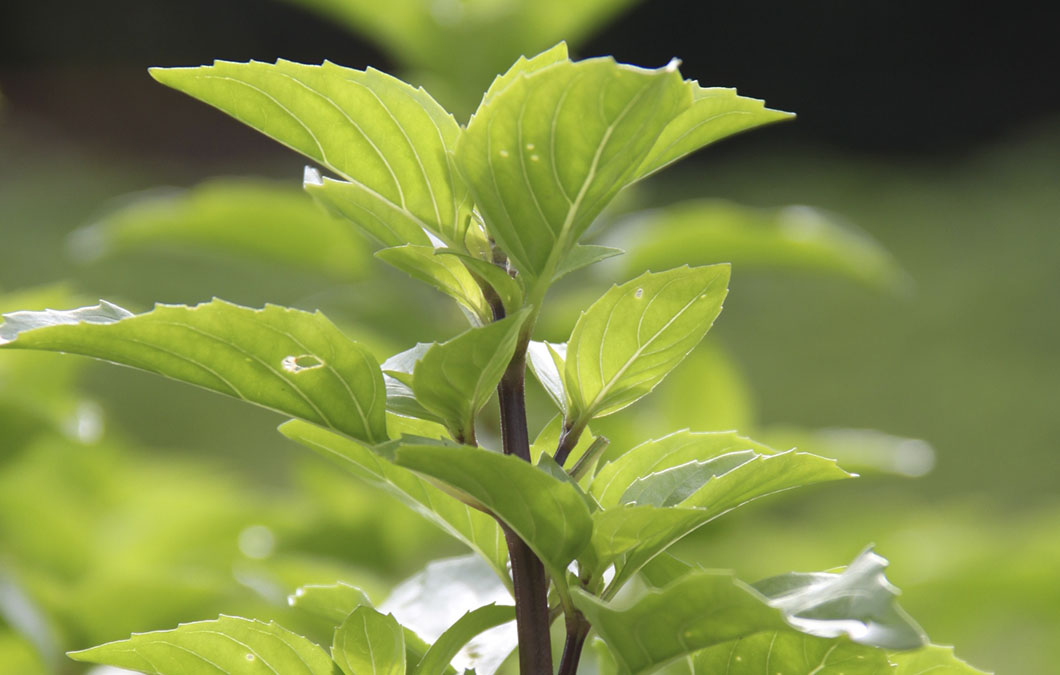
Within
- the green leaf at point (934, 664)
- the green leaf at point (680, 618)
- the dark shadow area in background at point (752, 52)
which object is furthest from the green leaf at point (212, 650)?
the dark shadow area in background at point (752, 52)

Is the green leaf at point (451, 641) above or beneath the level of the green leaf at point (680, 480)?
beneath

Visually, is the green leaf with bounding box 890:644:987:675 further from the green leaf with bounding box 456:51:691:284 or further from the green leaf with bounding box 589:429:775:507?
the green leaf with bounding box 456:51:691:284

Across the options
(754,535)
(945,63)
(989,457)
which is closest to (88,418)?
(754,535)

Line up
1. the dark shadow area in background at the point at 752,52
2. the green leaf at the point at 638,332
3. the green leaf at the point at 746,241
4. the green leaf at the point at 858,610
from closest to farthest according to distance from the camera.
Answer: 1. the green leaf at the point at 858,610
2. the green leaf at the point at 638,332
3. the green leaf at the point at 746,241
4. the dark shadow area in background at the point at 752,52

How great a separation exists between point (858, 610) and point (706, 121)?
0.54ft

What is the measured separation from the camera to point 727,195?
561 centimetres

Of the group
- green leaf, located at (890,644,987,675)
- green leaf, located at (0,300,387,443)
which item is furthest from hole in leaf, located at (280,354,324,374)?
green leaf, located at (890,644,987,675)

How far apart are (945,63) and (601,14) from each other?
5170 millimetres

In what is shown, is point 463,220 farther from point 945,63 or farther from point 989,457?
point 945,63

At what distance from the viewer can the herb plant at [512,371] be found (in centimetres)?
33

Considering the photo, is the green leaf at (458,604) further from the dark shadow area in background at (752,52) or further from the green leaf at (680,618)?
the dark shadow area in background at (752,52)

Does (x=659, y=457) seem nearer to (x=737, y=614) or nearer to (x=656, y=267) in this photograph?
(x=737, y=614)

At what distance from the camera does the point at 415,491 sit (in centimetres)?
41

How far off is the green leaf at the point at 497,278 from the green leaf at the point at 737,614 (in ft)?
0.36
